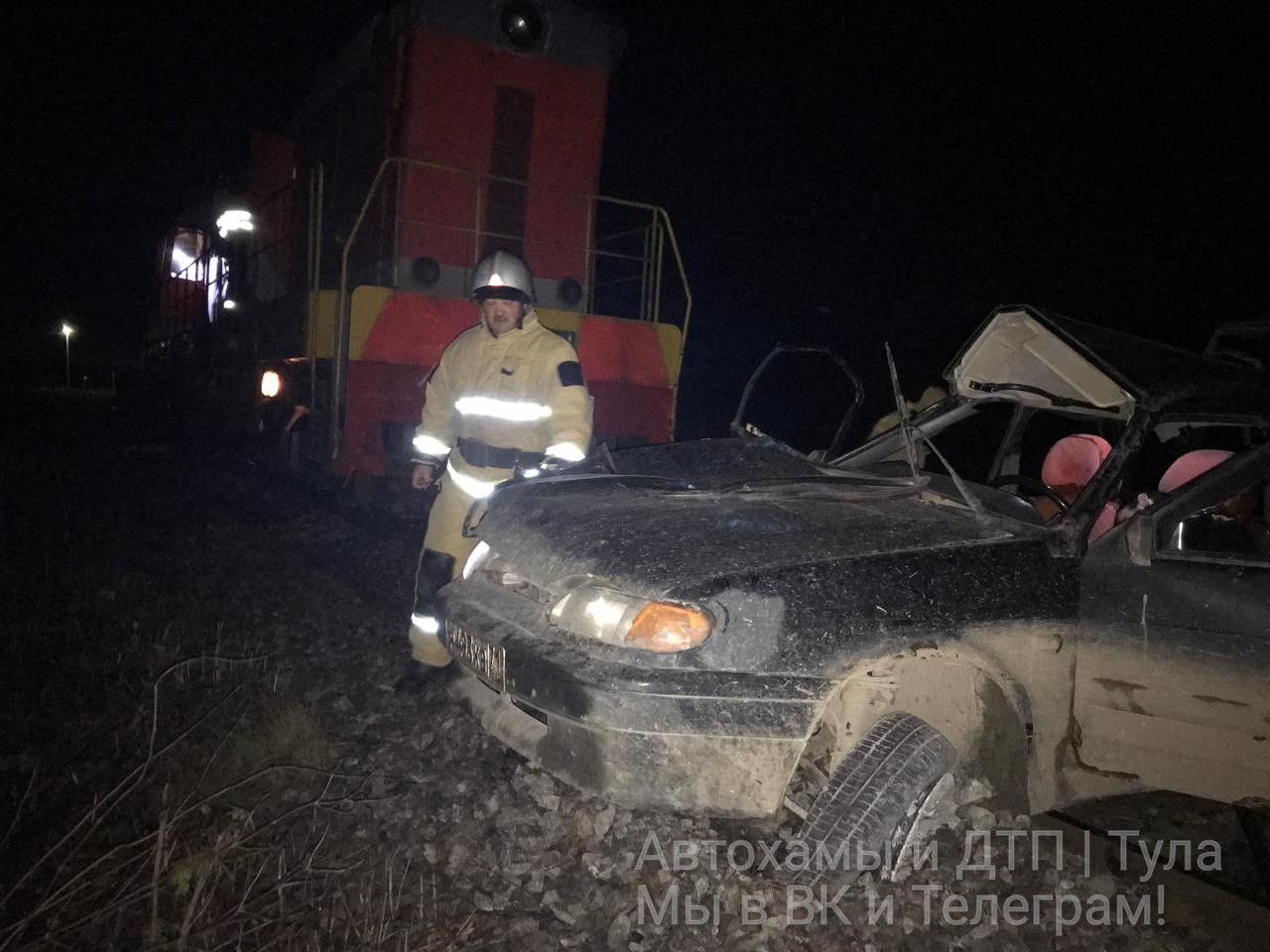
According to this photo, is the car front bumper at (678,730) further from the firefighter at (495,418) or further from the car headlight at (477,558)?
the firefighter at (495,418)

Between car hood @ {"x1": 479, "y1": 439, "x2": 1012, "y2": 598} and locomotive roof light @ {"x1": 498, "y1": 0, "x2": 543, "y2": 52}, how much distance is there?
536 cm

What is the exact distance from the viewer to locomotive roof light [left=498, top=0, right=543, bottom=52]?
7281mm

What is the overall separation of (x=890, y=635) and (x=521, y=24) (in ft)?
22.0

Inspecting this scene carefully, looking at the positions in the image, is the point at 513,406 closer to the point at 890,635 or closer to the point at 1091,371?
the point at 890,635

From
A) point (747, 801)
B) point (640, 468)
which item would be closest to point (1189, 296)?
point (640, 468)

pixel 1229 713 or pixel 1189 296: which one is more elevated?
pixel 1189 296

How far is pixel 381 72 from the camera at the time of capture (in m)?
7.48

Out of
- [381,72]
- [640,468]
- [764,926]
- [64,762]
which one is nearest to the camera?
[764,926]

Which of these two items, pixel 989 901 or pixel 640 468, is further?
pixel 640 468

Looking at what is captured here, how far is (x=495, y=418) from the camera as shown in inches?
152

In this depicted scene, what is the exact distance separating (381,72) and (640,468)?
571cm

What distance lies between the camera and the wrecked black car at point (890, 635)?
222 cm

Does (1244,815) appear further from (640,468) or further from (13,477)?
(13,477)

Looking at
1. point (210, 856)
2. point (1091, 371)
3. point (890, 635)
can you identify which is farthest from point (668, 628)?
point (1091, 371)
